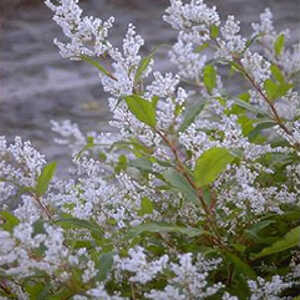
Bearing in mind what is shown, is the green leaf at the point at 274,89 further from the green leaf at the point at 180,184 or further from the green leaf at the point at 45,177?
the green leaf at the point at 45,177

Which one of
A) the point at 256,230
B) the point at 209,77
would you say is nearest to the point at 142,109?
the point at 256,230

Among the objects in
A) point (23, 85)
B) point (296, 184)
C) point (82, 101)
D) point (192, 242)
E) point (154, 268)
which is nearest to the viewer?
point (154, 268)

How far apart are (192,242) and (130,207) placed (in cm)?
14

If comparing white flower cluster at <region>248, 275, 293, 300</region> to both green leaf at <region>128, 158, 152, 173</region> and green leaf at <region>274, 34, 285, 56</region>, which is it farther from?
green leaf at <region>274, 34, 285, 56</region>

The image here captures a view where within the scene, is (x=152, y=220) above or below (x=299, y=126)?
below

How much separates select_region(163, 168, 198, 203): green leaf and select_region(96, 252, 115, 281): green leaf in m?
0.17

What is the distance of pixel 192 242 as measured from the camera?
1.37m

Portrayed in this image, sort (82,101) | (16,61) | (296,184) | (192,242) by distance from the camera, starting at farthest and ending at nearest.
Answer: (16,61)
(82,101)
(296,184)
(192,242)

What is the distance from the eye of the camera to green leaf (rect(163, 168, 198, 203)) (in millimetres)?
1229

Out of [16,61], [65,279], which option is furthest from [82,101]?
[65,279]

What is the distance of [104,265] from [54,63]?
5785mm

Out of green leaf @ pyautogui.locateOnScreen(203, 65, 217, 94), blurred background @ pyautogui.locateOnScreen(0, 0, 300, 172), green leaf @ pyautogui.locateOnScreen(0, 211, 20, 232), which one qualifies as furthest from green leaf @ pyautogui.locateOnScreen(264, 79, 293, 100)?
blurred background @ pyautogui.locateOnScreen(0, 0, 300, 172)

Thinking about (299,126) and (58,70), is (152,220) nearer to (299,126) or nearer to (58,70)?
(299,126)

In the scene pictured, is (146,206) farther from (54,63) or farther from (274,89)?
(54,63)
